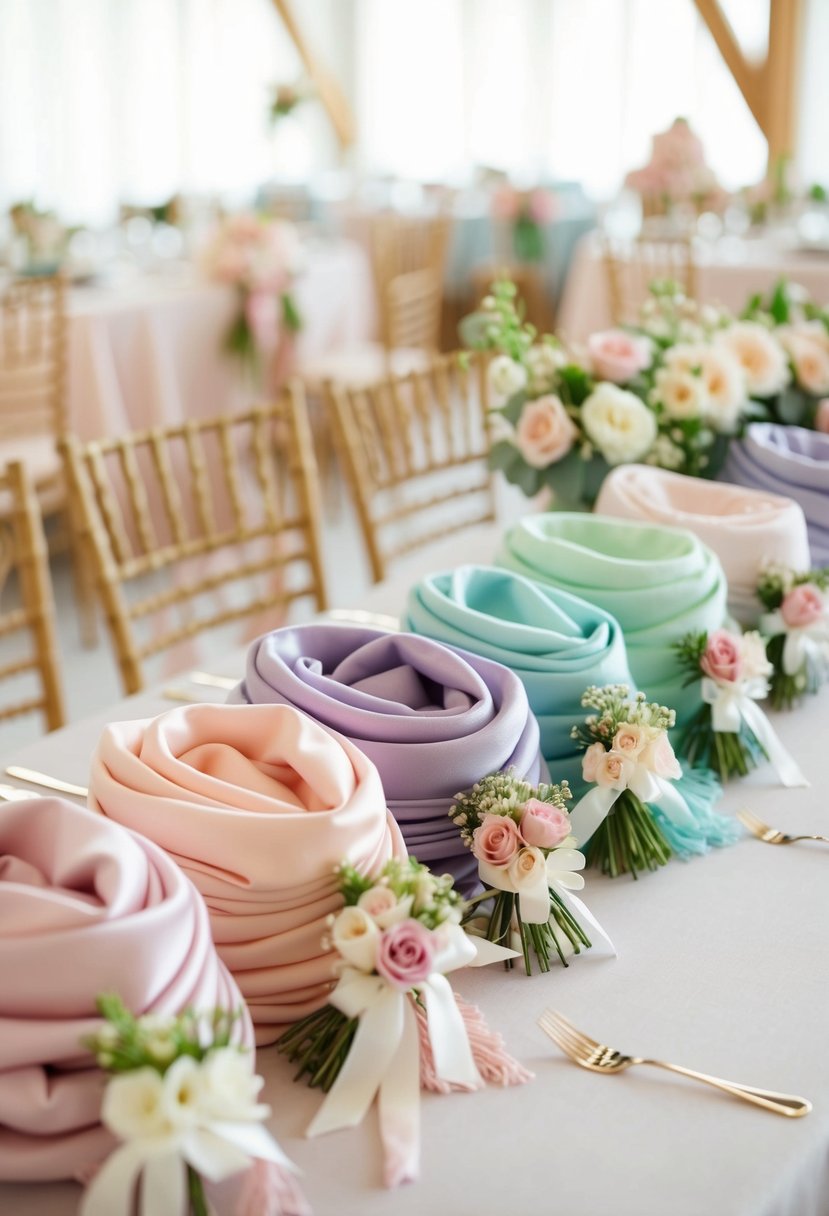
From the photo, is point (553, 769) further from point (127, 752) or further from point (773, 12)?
point (773, 12)

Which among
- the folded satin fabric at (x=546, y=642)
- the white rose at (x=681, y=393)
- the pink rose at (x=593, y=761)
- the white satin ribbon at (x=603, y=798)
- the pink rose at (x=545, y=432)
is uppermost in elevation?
the white rose at (x=681, y=393)

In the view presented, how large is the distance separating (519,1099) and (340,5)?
8301 mm

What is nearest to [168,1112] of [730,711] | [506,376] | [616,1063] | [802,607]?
[616,1063]

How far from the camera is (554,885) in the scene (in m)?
0.94

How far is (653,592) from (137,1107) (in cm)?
76

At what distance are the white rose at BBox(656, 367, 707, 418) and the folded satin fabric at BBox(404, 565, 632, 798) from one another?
580 mm

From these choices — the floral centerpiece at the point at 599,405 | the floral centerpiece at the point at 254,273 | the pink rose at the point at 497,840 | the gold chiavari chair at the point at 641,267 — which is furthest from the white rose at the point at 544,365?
the gold chiavari chair at the point at 641,267

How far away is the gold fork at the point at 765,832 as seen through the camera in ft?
3.67

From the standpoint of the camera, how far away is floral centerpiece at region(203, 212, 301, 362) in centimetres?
391

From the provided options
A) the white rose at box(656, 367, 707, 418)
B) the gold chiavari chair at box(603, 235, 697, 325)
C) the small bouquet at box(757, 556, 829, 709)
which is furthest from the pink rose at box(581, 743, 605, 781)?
the gold chiavari chair at box(603, 235, 697, 325)

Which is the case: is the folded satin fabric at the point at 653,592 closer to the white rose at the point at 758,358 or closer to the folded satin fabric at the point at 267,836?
the folded satin fabric at the point at 267,836

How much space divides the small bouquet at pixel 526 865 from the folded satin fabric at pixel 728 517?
1.77 feet

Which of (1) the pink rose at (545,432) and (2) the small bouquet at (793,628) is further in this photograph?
(1) the pink rose at (545,432)

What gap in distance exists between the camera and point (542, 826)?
92 cm
